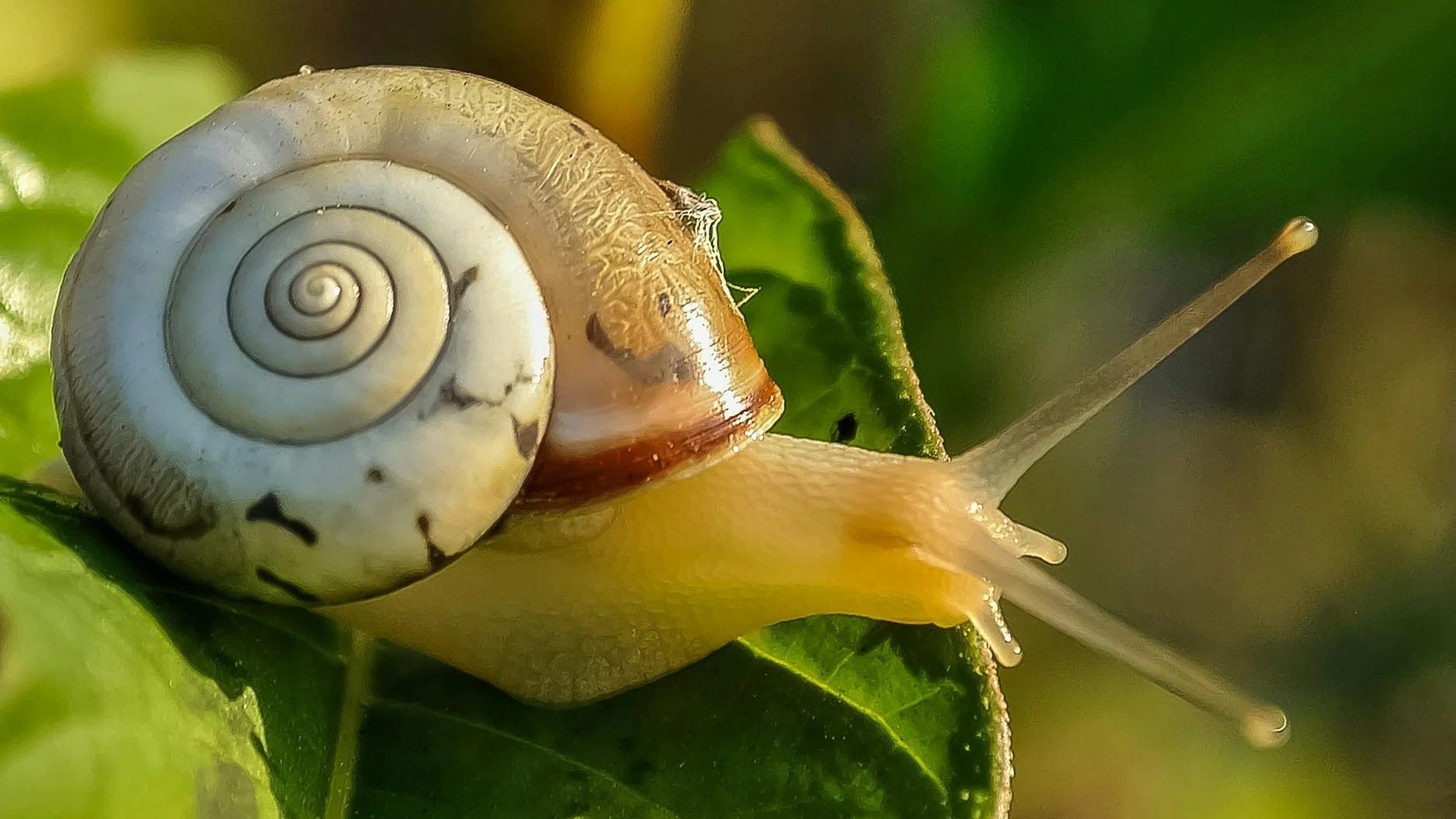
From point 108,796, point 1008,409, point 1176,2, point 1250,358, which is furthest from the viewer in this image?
point 1250,358

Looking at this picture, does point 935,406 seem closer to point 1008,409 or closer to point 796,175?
point 1008,409

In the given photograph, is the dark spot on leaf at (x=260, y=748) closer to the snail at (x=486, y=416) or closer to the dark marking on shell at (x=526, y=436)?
the snail at (x=486, y=416)

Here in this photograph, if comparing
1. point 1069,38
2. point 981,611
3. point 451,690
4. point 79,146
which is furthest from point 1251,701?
point 79,146

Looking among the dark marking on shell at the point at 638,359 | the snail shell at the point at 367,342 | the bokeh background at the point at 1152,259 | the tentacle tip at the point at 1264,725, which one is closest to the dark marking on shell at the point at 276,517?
the snail shell at the point at 367,342

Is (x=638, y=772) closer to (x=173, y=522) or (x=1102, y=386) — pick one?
(x=173, y=522)

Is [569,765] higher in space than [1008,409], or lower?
higher

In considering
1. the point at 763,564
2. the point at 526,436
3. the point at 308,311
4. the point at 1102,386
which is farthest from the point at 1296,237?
the point at 308,311

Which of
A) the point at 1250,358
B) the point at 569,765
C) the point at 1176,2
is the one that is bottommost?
the point at 1250,358
